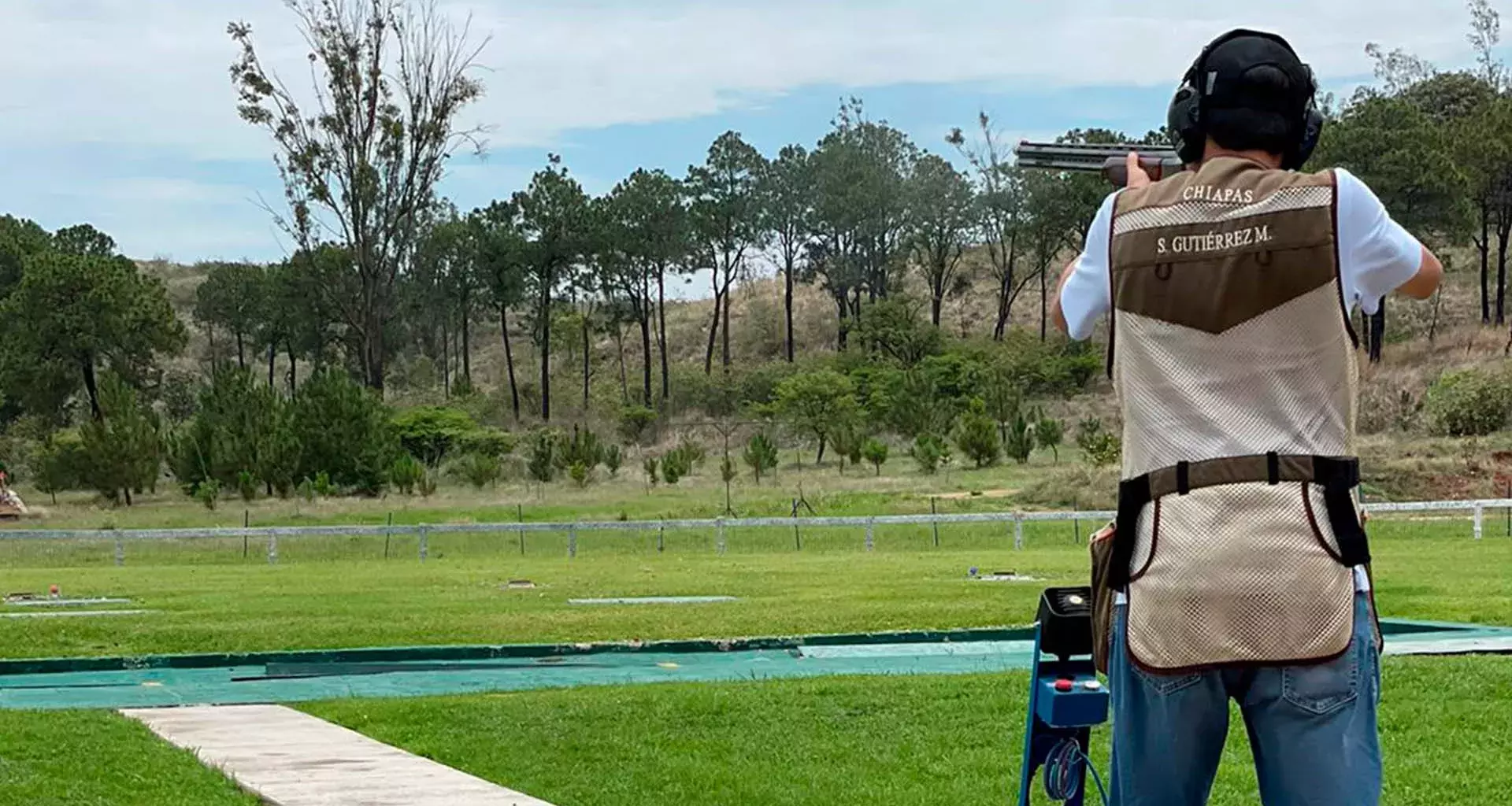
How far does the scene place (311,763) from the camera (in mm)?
8047

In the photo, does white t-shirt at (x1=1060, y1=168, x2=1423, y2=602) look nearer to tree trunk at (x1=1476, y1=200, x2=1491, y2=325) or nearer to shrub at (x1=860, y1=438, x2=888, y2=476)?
shrub at (x1=860, y1=438, x2=888, y2=476)

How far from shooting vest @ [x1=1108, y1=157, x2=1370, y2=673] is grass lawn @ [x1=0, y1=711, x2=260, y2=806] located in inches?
196

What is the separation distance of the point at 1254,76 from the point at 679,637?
11590mm

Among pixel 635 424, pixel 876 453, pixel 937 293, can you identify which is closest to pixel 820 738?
pixel 876 453

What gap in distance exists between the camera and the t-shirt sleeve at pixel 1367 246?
10.2ft

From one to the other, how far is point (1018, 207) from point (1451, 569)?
57.3m

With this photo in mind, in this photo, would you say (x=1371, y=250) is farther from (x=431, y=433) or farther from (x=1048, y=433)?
(x=431, y=433)

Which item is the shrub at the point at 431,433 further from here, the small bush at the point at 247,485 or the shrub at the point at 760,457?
the shrub at the point at 760,457

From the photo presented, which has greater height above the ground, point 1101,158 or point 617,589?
point 1101,158

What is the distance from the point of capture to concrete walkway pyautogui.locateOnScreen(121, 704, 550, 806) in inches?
279

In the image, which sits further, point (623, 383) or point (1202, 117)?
point (623, 383)

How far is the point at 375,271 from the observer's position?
55344 millimetres

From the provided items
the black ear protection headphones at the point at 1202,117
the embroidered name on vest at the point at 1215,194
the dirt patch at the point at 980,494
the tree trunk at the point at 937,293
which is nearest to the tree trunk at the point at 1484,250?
the tree trunk at the point at 937,293

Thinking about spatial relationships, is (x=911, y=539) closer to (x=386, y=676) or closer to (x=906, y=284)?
(x=386, y=676)
